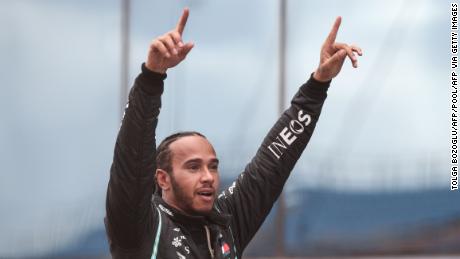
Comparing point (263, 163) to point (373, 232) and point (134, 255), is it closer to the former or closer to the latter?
point (134, 255)

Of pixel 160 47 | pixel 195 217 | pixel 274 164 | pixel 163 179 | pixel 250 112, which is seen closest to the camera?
pixel 160 47

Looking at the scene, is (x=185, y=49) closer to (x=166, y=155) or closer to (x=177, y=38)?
(x=177, y=38)

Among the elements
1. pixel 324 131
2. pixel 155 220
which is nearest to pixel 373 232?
pixel 324 131

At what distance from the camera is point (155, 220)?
2363 mm

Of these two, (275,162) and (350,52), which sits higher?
(350,52)

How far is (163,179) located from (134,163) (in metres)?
0.44

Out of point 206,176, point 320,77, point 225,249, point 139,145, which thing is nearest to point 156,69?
point 139,145

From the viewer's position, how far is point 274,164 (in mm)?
2689

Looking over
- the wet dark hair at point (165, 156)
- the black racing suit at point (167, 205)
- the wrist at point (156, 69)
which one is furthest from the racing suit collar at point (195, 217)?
the wrist at point (156, 69)

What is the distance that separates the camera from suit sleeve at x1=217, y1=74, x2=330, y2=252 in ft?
8.80

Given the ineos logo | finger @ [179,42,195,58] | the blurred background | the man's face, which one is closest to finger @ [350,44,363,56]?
the ineos logo

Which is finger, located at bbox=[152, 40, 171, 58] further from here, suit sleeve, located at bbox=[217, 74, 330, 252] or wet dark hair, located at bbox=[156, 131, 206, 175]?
suit sleeve, located at bbox=[217, 74, 330, 252]

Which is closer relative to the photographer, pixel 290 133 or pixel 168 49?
pixel 168 49

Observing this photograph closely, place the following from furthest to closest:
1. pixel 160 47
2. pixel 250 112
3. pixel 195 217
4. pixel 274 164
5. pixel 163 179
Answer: pixel 250 112 → pixel 274 164 → pixel 163 179 → pixel 195 217 → pixel 160 47
